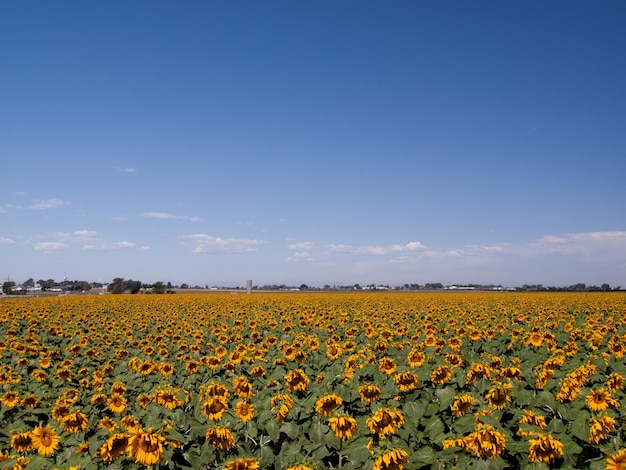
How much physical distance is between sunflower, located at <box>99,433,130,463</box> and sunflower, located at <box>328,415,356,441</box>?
1715 mm

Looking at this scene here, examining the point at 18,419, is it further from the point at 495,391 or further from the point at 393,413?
the point at 495,391

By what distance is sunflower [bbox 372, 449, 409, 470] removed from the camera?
128 inches

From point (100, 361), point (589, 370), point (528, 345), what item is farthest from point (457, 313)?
point (100, 361)

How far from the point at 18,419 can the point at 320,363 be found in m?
4.95

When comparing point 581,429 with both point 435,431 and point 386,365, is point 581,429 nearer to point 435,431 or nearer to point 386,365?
point 435,431

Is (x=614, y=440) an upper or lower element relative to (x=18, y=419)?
upper

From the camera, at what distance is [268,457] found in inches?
166

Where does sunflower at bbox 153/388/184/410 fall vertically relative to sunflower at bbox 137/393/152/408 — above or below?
above

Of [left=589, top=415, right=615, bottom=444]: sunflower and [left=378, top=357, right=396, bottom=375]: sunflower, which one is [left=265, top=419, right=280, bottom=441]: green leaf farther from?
[left=589, top=415, right=615, bottom=444]: sunflower

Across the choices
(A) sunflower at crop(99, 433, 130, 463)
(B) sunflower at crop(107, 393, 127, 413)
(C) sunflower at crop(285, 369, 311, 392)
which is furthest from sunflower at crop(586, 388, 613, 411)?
(B) sunflower at crop(107, 393, 127, 413)

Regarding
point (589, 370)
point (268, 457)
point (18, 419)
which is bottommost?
point (18, 419)

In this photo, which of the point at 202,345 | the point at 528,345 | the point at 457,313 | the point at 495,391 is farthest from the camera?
the point at 457,313

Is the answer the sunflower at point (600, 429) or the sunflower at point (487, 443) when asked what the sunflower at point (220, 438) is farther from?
the sunflower at point (600, 429)

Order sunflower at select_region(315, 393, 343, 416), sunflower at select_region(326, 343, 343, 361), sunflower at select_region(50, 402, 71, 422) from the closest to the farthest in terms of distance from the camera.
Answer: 1. sunflower at select_region(315, 393, 343, 416)
2. sunflower at select_region(50, 402, 71, 422)
3. sunflower at select_region(326, 343, 343, 361)
